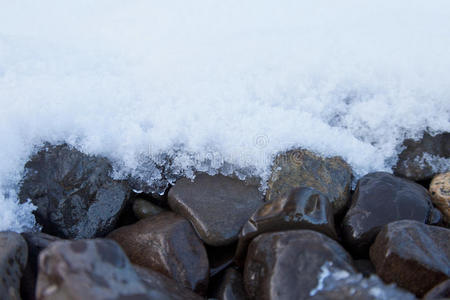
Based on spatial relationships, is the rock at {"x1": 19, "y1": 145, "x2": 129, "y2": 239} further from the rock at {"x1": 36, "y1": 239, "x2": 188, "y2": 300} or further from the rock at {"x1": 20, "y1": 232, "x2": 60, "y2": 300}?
the rock at {"x1": 36, "y1": 239, "x2": 188, "y2": 300}

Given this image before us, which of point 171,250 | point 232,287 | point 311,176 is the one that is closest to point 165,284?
point 171,250

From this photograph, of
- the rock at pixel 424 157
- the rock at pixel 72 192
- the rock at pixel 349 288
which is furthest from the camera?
the rock at pixel 424 157

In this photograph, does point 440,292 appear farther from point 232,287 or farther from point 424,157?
point 424,157

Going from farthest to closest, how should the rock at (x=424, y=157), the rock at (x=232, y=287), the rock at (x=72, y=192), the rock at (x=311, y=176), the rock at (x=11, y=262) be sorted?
the rock at (x=424, y=157) → the rock at (x=311, y=176) → the rock at (x=72, y=192) → the rock at (x=232, y=287) → the rock at (x=11, y=262)

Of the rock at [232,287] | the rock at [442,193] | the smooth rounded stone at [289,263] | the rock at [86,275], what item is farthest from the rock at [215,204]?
the rock at [442,193]

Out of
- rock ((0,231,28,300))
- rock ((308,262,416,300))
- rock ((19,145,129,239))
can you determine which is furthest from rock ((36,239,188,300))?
rock ((19,145,129,239))

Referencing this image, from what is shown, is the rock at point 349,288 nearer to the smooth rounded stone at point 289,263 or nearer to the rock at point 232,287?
the smooth rounded stone at point 289,263

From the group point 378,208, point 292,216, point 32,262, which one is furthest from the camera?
point 378,208
